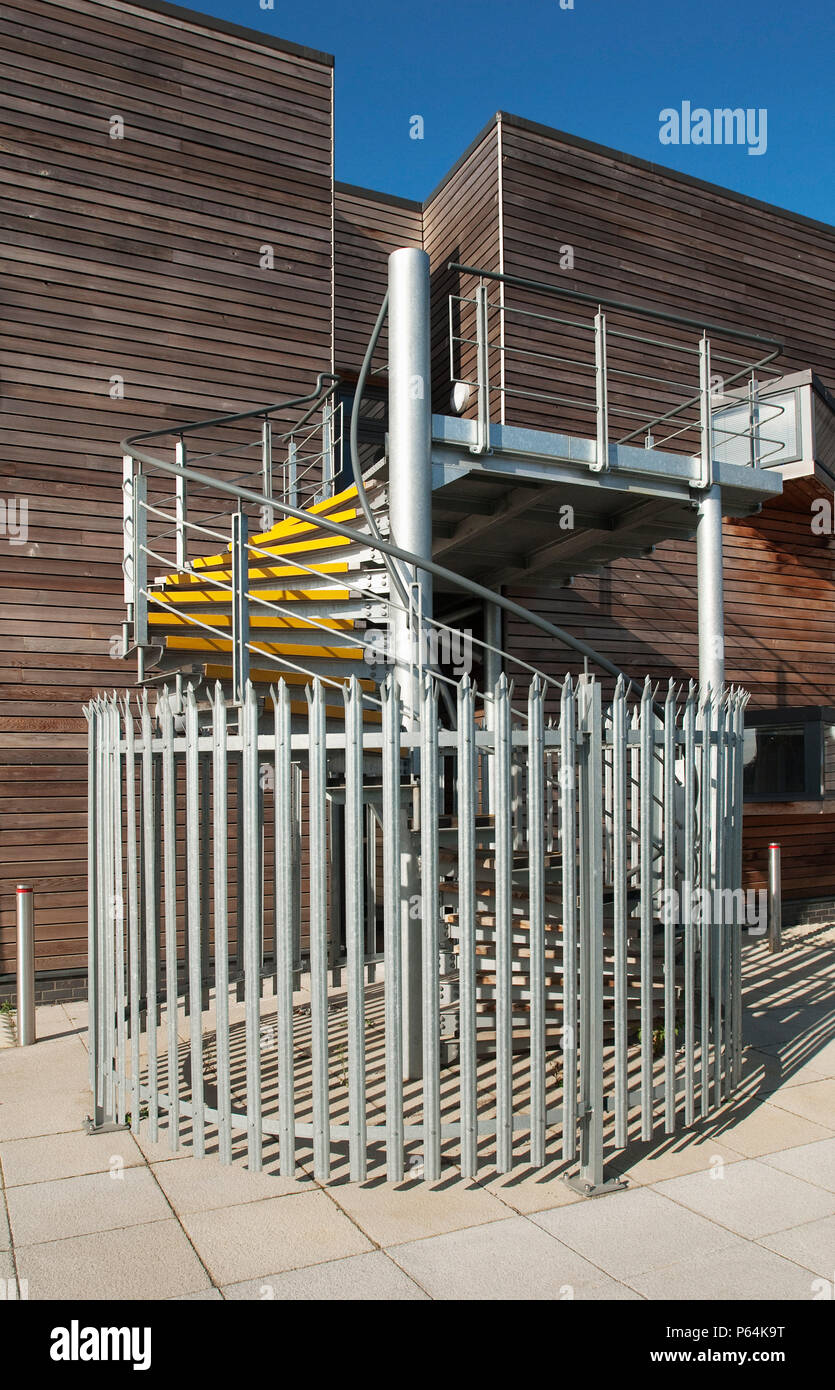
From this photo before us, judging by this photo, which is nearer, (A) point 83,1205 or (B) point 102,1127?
(A) point 83,1205

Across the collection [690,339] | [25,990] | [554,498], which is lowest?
[25,990]

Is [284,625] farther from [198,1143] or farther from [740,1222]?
[740,1222]

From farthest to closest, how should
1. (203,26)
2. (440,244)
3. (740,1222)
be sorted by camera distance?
1. (440,244)
2. (203,26)
3. (740,1222)

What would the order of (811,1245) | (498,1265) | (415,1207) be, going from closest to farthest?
(498,1265), (811,1245), (415,1207)

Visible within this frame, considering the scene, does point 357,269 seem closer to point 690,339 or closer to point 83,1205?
point 690,339

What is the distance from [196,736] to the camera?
3.87 meters

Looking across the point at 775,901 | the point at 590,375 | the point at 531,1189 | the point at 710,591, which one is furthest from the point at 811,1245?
the point at 590,375

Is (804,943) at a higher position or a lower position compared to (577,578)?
lower

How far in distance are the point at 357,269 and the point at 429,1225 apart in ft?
31.1

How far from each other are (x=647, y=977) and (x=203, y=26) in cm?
861

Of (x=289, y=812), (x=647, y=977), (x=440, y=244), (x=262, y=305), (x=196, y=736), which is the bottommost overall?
(x=647, y=977)

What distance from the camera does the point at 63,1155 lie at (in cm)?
420

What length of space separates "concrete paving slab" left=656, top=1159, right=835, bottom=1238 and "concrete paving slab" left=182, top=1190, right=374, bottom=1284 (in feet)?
4.19
